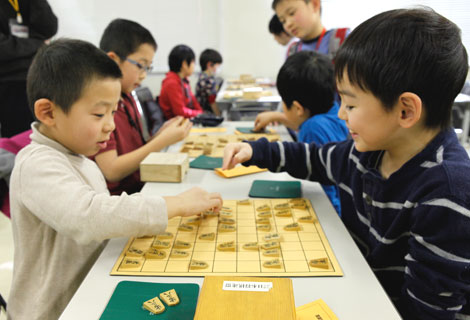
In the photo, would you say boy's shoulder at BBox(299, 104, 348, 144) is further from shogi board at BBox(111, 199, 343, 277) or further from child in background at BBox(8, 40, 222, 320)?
child in background at BBox(8, 40, 222, 320)

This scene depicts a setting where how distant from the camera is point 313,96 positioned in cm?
169

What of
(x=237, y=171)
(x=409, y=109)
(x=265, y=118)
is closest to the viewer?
(x=409, y=109)

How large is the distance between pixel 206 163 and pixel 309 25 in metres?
1.37

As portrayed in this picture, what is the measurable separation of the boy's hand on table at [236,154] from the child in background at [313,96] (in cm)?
44

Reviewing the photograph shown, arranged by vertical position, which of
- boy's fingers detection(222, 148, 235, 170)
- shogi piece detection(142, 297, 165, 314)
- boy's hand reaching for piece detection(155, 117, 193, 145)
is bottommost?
boy's hand reaching for piece detection(155, 117, 193, 145)

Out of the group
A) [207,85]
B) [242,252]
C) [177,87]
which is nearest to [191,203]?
[242,252]

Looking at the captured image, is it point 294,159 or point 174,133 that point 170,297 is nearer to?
point 294,159

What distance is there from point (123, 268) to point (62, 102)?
1.66 feet

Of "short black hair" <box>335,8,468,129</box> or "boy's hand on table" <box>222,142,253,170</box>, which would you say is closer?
"short black hair" <box>335,8,468,129</box>

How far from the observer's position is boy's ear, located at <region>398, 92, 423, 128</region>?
2.60ft

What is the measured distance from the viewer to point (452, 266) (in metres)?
0.71

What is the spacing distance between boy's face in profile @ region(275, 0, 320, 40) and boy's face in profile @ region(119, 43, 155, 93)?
3.25 ft

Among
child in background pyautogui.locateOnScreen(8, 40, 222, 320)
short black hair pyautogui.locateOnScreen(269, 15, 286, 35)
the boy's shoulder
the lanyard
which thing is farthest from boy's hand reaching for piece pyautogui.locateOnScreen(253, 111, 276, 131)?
short black hair pyautogui.locateOnScreen(269, 15, 286, 35)

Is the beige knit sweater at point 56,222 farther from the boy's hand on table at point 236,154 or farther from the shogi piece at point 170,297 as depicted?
the boy's hand on table at point 236,154
